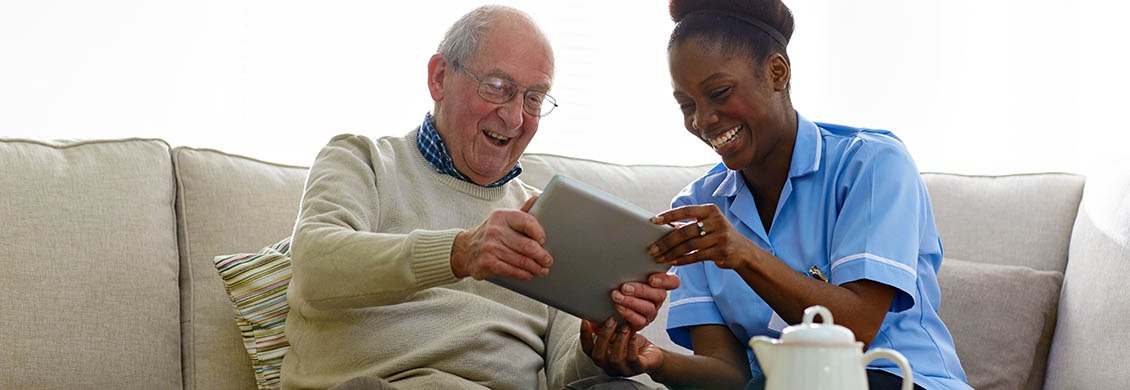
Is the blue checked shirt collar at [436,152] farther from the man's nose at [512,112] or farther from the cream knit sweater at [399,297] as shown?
the man's nose at [512,112]

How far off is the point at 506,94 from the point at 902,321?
2.56ft

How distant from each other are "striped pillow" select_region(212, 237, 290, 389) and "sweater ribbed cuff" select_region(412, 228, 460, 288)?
538mm

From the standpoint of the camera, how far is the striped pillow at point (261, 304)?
74.8 inches

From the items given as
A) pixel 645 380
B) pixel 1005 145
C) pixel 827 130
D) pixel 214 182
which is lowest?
pixel 645 380

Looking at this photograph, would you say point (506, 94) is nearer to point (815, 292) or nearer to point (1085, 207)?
Answer: point (815, 292)

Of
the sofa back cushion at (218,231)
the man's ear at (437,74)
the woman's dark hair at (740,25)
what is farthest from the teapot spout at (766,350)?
the sofa back cushion at (218,231)

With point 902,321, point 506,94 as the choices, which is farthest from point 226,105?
point 902,321

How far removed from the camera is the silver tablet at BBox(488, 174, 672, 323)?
135 centimetres

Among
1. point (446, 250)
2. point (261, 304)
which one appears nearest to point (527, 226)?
point (446, 250)

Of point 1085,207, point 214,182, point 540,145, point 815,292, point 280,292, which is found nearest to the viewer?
point 815,292

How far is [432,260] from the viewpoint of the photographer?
1.48m

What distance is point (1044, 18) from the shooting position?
10.5ft

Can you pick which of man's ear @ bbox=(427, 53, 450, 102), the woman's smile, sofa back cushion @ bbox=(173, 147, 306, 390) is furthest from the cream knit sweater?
the woman's smile

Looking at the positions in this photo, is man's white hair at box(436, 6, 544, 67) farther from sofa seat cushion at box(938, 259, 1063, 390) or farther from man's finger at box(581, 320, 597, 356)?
sofa seat cushion at box(938, 259, 1063, 390)
